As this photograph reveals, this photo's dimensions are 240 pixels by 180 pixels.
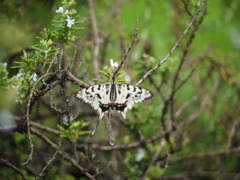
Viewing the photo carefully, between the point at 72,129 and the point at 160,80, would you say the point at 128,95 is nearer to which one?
the point at 72,129

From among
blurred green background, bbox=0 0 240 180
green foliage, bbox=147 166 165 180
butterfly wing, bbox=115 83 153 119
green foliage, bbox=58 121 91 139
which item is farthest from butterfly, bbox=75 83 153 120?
green foliage, bbox=147 166 165 180

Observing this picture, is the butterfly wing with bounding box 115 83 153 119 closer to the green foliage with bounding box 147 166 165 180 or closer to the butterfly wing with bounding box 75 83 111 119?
the butterfly wing with bounding box 75 83 111 119

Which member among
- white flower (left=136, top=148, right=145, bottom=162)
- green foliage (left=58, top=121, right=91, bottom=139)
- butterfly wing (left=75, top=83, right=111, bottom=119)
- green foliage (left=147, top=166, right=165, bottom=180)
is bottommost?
green foliage (left=147, top=166, right=165, bottom=180)

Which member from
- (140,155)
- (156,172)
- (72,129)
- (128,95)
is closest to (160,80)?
(140,155)

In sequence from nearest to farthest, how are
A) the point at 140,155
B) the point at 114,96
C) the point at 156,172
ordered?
the point at 114,96
the point at 156,172
the point at 140,155

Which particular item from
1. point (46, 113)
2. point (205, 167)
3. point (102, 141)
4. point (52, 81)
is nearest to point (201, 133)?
point (205, 167)

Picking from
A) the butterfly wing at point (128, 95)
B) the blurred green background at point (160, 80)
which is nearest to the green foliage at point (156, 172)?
the blurred green background at point (160, 80)

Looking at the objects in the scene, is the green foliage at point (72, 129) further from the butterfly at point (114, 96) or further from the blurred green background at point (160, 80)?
the blurred green background at point (160, 80)
